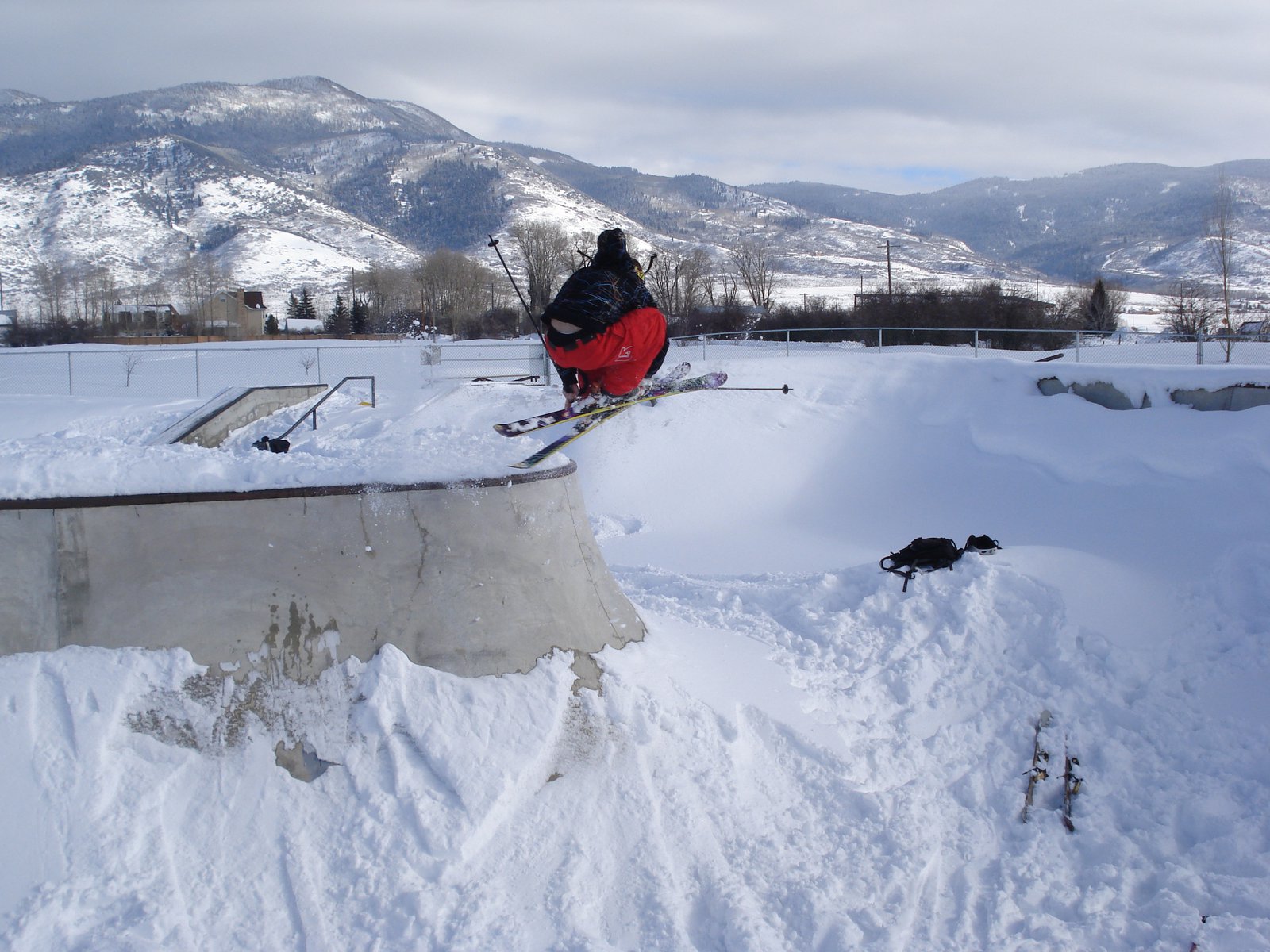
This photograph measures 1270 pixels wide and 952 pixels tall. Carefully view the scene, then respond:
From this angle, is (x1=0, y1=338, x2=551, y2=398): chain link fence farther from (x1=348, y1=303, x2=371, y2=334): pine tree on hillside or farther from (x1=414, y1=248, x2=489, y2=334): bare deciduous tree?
(x1=414, y1=248, x2=489, y2=334): bare deciduous tree

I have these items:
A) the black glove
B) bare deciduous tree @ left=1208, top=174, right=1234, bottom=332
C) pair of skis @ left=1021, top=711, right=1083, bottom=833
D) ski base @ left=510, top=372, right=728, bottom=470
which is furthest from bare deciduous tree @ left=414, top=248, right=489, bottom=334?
pair of skis @ left=1021, top=711, right=1083, bottom=833

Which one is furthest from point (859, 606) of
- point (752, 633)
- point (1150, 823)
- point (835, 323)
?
point (835, 323)

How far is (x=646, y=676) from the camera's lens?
4.14 meters

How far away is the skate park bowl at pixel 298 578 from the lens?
3.43 metres

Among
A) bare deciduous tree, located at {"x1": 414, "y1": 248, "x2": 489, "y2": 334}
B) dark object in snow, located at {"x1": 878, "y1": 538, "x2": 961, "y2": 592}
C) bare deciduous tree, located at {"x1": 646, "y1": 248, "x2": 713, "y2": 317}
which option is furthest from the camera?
bare deciduous tree, located at {"x1": 414, "y1": 248, "x2": 489, "y2": 334}

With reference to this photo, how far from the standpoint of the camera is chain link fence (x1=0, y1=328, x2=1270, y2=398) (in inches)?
755

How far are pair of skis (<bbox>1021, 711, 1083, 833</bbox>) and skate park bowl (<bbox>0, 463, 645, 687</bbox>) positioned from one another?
213 cm

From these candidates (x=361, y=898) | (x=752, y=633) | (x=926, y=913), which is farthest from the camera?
(x=752, y=633)

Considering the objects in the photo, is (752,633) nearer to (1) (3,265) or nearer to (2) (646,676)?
(2) (646,676)

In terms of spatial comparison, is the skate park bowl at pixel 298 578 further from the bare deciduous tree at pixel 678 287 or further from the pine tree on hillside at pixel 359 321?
the pine tree on hillside at pixel 359 321

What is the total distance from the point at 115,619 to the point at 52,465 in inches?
29.4

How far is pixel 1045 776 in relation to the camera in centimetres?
409

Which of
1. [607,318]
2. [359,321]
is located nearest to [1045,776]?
[607,318]

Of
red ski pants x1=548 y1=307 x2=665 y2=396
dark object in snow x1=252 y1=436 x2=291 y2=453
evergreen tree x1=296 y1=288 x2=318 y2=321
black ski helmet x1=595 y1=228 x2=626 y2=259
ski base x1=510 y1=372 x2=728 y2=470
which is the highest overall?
evergreen tree x1=296 y1=288 x2=318 y2=321
